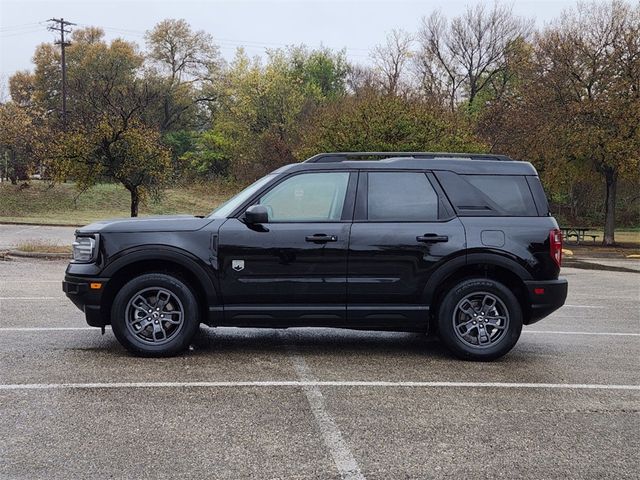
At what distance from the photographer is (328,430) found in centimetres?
448

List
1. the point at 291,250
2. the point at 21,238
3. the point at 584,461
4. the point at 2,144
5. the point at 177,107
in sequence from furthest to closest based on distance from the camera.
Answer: the point at 177,107, the point at 2,144, the point at 21,238, the point at 291,250, the point at 584,461

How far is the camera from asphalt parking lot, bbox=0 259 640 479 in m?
3.93

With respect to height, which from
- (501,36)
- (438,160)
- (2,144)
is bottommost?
(438,160)

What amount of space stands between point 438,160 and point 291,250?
1781 millimetres

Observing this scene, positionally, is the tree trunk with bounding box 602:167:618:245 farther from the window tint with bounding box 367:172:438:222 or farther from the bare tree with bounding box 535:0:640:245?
the window tint with bounding box 367:172:438:222

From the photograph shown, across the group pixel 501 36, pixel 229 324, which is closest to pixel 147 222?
pixel 229 324

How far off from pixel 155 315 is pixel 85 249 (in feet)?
3.03

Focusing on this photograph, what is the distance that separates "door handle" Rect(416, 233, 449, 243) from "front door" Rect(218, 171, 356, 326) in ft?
2.32

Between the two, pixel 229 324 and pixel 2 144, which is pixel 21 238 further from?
pixel 2 144

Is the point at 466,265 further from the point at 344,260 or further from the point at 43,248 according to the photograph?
the point at 43,248

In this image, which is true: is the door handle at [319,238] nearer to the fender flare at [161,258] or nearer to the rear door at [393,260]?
the rear door at [393,260]

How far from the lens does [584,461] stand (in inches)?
160

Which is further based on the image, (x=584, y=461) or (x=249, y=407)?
(x=249, y=407)

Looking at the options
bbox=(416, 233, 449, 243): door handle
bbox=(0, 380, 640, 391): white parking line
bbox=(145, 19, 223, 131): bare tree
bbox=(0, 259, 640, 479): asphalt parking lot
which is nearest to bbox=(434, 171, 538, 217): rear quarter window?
bbox=(416, 233, 449, 243): door handle
